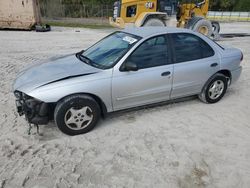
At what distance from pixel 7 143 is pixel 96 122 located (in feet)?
4.30

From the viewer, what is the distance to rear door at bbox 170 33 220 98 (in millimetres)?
4125

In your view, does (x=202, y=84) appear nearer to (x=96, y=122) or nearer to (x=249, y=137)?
(x=249, y=137)

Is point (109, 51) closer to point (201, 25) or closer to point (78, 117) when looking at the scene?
point (78, 117)

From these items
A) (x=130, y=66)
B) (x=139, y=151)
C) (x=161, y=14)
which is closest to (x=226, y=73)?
(x=130, y=66)

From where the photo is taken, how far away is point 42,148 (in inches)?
128

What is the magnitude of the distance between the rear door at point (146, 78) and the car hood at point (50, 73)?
1.59 feet

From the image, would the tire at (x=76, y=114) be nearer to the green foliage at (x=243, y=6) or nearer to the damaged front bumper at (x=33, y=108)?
the damaged front bumper at (x=33, y=108)

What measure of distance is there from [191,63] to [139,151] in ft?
6.40

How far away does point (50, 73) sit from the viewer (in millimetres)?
3578

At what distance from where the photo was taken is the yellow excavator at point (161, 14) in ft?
39.6

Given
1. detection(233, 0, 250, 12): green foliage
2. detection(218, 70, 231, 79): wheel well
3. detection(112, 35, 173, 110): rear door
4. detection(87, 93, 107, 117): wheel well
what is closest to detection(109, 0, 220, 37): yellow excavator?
detection(218, 70, 231, 79): wheel well

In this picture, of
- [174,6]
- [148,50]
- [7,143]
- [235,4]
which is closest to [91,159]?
[7,143]

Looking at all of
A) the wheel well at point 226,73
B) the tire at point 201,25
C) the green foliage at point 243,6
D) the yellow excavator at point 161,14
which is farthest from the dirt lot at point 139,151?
the green foliage at point 243,6

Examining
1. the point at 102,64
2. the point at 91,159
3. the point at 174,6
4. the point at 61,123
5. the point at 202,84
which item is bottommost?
the point at 91,159
